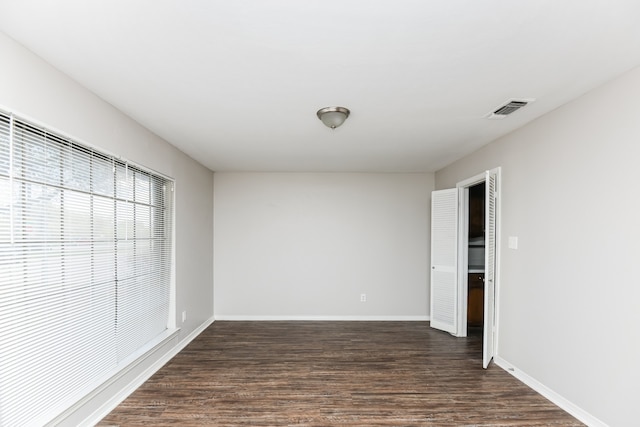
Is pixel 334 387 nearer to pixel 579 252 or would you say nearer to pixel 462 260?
pixel 579 252

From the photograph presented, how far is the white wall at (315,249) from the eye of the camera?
5305mm

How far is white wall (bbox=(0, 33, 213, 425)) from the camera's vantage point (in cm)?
180

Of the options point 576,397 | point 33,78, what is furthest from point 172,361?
point 576,397

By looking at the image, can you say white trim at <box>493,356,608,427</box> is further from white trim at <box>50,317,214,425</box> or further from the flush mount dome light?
white trim at <box>50,317,214,425</box>

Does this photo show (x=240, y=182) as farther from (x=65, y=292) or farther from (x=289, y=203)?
(x=65, y=292)

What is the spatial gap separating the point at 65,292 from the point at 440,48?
9.06 feet

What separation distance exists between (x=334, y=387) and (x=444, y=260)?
8.22ft

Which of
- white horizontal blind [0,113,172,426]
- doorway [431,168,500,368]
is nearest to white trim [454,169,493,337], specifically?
doorway [431,168,500,368]

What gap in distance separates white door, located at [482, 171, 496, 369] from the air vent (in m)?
0.75

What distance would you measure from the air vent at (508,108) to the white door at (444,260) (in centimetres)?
172

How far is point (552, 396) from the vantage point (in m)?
2.70

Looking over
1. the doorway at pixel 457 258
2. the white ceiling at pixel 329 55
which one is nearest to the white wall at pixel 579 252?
the white ceiling at pixel 329 55

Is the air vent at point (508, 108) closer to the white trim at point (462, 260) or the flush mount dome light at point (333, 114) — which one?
the flush mount dome light at point (333, 114)

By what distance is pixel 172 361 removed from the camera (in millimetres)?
3551
